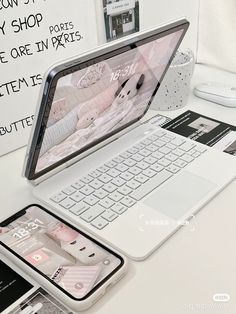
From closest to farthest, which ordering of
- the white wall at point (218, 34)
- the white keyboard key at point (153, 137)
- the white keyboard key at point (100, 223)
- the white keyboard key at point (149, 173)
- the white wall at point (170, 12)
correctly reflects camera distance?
1. the white keyboard key at point (100, 223)
2. the white keyboard key at point (149, 173)
3. the white keyboard key at point (153, 137)
4. the white wall at point (170, 12)
5. the white wall at point (218, 34)

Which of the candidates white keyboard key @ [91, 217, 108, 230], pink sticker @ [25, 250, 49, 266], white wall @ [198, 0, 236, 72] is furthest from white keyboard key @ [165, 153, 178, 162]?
white wall @ [198, 0, 236, 72]

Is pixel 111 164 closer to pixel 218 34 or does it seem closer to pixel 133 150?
pixel 133 150

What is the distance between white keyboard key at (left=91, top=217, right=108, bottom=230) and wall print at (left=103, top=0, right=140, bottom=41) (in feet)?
1.48

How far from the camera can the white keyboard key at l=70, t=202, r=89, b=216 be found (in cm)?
63

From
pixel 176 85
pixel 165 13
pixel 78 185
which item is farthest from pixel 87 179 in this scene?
pixel 165 13

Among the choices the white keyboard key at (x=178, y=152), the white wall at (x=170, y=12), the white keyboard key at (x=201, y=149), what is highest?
the white wall at (x=170, y=12)

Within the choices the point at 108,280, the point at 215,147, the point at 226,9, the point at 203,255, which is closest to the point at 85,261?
the point at 108,280

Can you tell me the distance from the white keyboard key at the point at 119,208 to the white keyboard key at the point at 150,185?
1.2 inches

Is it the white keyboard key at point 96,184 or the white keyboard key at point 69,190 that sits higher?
the white keyboard key at point 96,184

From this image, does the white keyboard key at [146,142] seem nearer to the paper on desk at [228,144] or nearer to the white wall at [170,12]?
the paper on desk at [228,144]

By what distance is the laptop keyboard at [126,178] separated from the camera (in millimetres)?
632

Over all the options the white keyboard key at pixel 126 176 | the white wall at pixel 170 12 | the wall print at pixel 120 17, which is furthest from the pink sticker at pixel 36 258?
the white wall at pixel 170 12

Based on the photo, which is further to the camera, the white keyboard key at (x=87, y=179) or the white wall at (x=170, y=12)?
the white wall at (x=170, y=12)

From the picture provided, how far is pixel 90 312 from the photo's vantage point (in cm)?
49
